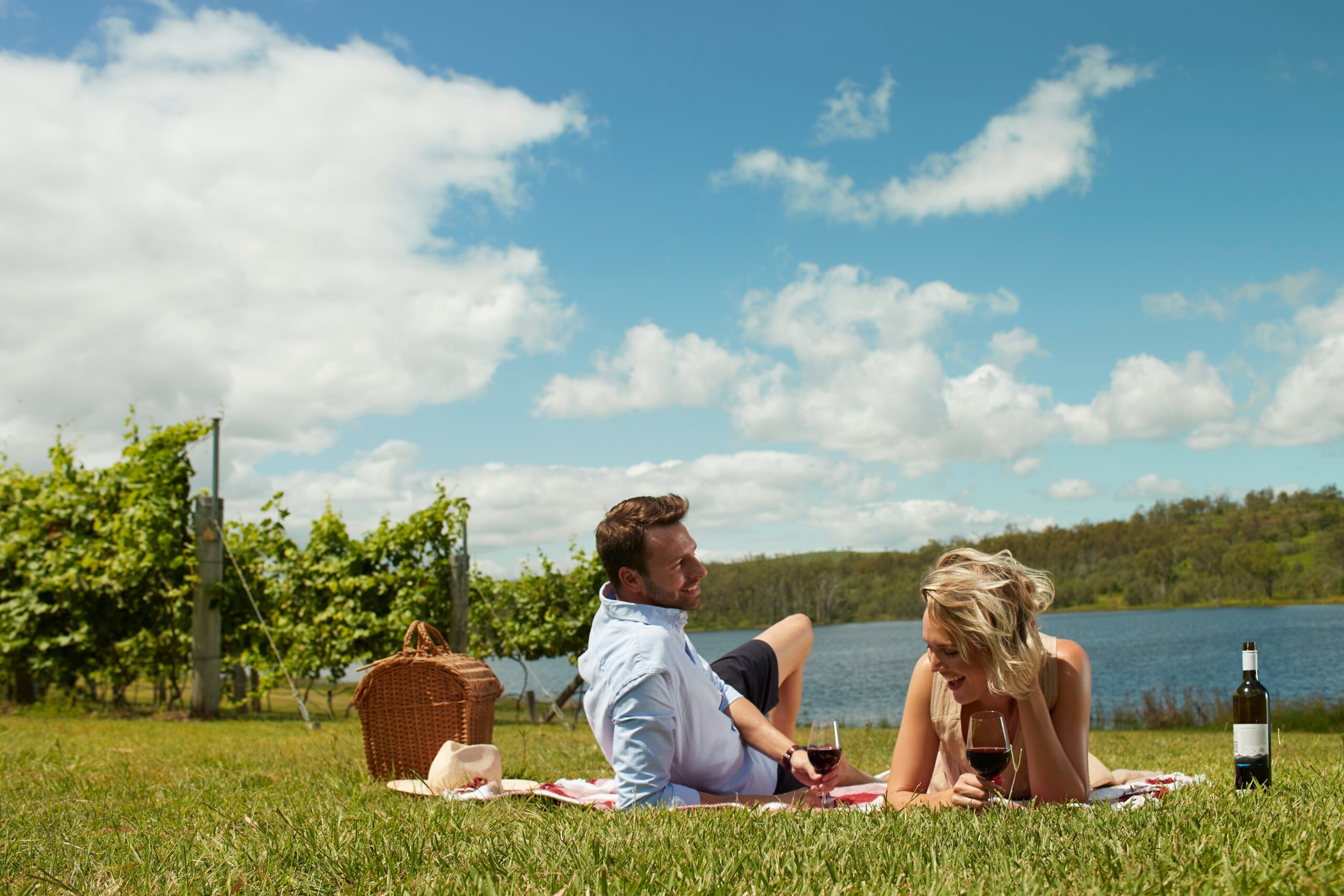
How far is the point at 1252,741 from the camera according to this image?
3105 mm

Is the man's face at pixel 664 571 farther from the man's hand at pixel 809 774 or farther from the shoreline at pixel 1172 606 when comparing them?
the shoreline at pixel 1172 606

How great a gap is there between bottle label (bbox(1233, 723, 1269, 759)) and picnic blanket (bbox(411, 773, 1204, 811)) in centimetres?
30

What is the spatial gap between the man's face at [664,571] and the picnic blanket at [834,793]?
2.65 feet

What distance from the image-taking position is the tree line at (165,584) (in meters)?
11.3

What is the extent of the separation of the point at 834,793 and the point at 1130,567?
130 meters

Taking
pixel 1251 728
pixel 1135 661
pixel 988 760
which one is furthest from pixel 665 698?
pixel 1135 661

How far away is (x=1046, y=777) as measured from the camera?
3.13 meters

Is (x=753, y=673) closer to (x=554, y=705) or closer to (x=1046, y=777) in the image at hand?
(x=1046, y=777)

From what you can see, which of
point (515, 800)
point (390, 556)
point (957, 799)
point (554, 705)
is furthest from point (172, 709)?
point (957, 799)

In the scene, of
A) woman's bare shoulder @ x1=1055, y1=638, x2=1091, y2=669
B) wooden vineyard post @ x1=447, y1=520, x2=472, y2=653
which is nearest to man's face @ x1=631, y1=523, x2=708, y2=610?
woman's bare shoulder @ x1=1055, y1=638, x2=1091, y2=669

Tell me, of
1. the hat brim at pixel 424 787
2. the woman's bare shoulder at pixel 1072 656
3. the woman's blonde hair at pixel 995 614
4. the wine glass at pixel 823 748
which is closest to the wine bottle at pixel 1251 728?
the woman's bare shoulder at pixel 1072 656

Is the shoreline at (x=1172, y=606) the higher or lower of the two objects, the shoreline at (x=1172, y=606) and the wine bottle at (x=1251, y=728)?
the lower

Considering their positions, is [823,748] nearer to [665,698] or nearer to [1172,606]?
[665,698]

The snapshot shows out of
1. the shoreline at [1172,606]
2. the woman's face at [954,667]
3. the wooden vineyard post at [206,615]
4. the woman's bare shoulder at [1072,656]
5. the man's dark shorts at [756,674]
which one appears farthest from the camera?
the shoreline at [1172,606]
